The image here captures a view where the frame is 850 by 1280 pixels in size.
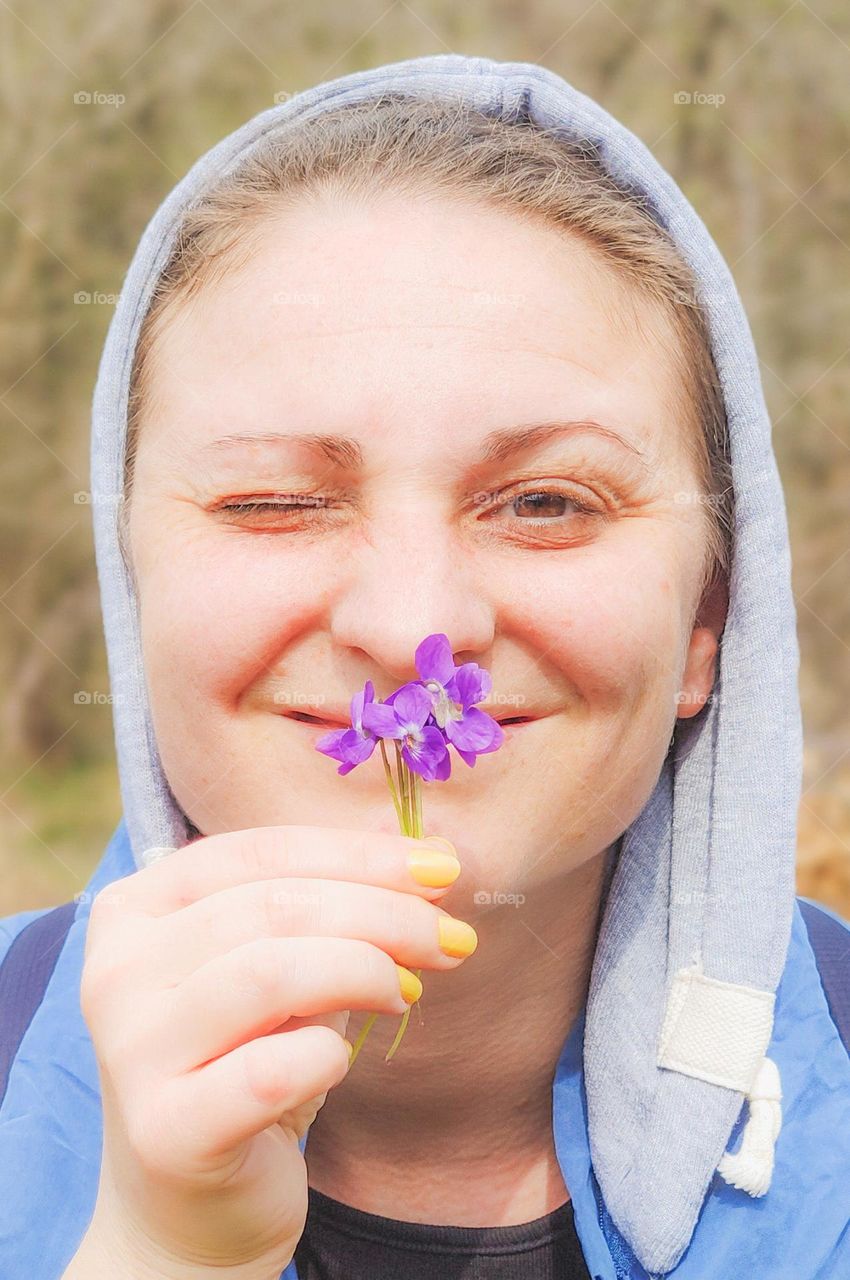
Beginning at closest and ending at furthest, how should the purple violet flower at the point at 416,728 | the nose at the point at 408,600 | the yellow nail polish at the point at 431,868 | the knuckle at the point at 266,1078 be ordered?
the knuckle at the point at 266,1078, the yellow nail polish at the point at 431,868, the purple violet flower at the point at 416,728, the nose at the point at 408,600

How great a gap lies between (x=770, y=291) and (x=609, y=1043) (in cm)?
656

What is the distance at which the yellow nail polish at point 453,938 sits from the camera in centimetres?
150

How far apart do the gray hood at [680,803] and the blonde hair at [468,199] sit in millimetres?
36

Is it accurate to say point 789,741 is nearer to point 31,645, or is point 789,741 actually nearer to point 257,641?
point 257,641

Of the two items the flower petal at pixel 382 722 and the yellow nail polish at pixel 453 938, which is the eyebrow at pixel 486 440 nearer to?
the flower petal at pixel 382 722

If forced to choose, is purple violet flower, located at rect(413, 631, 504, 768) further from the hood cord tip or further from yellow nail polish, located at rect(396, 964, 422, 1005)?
the hood cord tip

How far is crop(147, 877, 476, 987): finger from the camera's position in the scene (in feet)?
Result: 4.69

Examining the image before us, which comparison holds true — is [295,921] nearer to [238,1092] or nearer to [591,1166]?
[238,1092]

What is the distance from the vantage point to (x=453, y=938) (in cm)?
150

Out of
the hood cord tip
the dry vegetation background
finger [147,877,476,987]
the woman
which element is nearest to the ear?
the woman

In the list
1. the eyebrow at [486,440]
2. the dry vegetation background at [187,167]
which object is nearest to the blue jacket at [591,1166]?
the eyebrow at [486,440]

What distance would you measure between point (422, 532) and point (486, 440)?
0.18 metres

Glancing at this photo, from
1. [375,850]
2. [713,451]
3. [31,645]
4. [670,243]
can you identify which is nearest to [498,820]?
[375,850]

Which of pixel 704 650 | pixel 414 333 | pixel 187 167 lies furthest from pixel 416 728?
pixel 187 167
